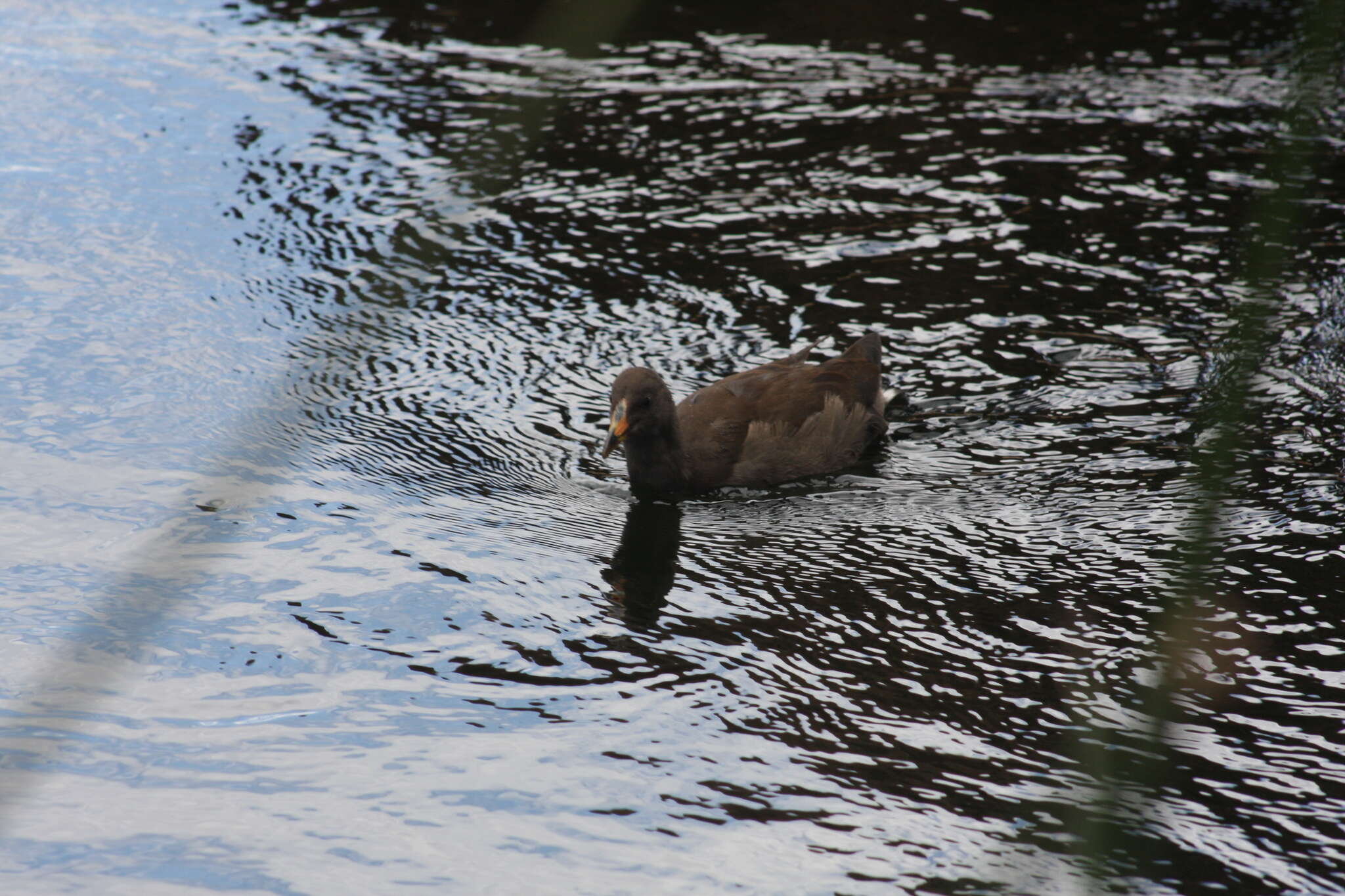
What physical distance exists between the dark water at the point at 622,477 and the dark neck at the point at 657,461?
15cm

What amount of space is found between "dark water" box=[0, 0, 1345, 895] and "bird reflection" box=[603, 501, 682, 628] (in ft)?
0.09

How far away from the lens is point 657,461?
6.90m

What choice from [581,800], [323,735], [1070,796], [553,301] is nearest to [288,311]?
[553,301]

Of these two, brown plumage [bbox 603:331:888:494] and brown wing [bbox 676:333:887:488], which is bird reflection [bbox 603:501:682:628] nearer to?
brown plumage [bbox 603:331:888:494]

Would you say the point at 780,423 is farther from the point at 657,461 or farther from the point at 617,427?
the point at 617,427

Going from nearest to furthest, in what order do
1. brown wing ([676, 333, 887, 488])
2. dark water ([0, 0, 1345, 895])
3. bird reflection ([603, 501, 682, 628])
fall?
dark water ([0, 0, 1345, 895]) < bird reflection ([603, 501, 682, 628]) < brown wing ([676, 333, 887, 488])

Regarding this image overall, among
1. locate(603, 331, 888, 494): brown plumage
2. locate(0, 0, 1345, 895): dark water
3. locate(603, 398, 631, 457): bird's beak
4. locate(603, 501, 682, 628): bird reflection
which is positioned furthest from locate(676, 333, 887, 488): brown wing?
locate(603, 398, 631, 457): bird's beak

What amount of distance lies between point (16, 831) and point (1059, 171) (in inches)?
358

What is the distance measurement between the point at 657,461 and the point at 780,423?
78 centimetres

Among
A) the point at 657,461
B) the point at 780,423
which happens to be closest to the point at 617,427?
the point at 657,461

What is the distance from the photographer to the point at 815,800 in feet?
15.0

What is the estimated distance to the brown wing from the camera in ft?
23.3

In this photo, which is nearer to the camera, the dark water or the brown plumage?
the dark water

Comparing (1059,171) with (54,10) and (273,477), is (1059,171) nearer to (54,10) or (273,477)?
(273,477)
